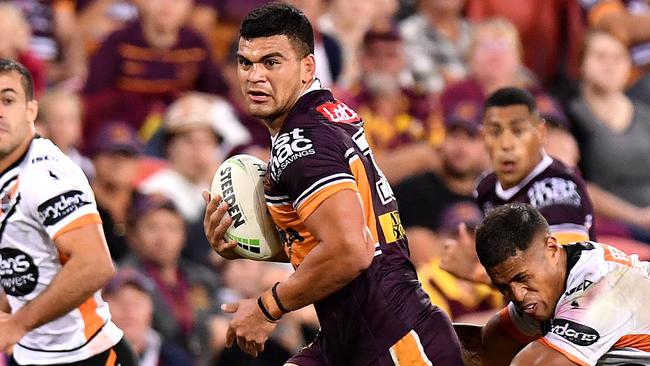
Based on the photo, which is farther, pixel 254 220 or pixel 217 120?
pixel 217 120

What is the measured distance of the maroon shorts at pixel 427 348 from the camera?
571cm

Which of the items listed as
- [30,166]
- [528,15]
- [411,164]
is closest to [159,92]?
[411,164]

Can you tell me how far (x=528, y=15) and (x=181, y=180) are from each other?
400cm

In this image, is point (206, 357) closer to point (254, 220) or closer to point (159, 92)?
point (159, 92)

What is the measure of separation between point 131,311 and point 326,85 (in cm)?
288

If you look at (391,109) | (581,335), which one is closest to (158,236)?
(391,109)

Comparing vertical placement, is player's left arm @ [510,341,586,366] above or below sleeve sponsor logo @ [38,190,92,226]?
below

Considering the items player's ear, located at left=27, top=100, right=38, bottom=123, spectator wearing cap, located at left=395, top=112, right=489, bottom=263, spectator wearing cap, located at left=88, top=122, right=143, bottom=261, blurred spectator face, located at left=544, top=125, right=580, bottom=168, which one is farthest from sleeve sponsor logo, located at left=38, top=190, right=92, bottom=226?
blurred spectator face, located at left=544, top=125, right=580, bottom=168

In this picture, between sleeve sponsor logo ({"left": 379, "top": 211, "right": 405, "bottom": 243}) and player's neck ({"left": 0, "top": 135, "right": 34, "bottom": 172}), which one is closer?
sleeve sponsor logo ({"left": 379, "top": 211, "right": 405, "bottom": 243})

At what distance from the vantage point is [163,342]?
31.2ft

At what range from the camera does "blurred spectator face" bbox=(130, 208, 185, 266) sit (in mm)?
9703

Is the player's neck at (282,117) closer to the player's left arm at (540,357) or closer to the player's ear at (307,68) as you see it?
the player's ear at (307,68)

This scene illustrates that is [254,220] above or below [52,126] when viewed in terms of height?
above

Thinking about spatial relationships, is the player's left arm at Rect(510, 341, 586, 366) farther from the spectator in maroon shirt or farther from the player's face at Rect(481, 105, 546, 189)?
the spectator in maroon shirt
